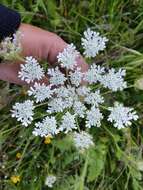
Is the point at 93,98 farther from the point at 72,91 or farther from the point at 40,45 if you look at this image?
the point at 40,45

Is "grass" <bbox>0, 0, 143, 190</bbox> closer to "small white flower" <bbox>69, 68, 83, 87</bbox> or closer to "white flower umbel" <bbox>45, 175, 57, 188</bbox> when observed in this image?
"white flower umbel" <bbox>45, 175, 57, 188</bbox>

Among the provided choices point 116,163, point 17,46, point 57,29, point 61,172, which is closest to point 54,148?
point 61,172

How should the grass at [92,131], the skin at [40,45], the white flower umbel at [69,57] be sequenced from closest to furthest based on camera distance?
the white flower umbel at [69,57] < the skin at [40,45] < the grass at [92,131]

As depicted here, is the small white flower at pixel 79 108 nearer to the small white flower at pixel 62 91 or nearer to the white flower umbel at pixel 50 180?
the small white flower at pixel 62 91

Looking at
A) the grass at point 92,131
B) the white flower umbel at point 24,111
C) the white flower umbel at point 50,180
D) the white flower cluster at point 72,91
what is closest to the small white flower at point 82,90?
the white flower cluster at point 72,91

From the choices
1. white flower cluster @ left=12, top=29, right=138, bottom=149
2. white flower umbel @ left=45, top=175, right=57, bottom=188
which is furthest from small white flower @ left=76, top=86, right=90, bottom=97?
white flower umbel @ left=45, top=175, right=57, bottom=188
